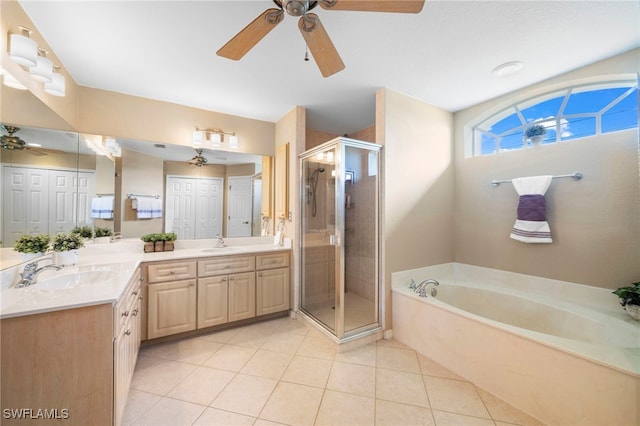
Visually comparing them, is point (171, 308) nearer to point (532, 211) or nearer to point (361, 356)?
point (361, 356)

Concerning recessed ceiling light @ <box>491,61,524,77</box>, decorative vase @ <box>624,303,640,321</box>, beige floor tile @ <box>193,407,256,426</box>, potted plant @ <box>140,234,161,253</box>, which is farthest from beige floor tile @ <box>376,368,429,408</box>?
recessed ceiling light @ <box>491,61,524,77</box>

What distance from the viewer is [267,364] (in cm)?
210

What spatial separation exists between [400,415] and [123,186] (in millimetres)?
3291

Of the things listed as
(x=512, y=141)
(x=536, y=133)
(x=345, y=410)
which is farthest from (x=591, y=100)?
(x=345, y=410)

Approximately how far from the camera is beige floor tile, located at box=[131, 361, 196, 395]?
5.92 ft

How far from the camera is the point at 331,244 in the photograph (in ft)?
8.64

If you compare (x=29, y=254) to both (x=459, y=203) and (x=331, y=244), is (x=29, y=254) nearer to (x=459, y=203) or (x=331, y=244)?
(x=331, y=244)

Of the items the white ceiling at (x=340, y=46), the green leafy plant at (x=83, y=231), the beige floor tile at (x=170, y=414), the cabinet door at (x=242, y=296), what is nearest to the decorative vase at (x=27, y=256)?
the green leafy plant at (x=83, y=231)

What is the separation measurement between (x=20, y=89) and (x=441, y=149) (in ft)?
12.4

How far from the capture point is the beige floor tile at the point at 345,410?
5.05 feet

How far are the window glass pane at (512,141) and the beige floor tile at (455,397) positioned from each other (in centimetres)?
243

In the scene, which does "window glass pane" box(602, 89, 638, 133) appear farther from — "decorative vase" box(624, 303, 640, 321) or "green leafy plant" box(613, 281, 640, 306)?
"decorative vase" box(624, 303, 640, 321)

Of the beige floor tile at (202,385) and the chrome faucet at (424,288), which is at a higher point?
the chrome faucet at (424,288)

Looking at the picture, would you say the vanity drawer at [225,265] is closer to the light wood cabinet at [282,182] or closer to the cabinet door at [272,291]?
the cabinet door at [272,291]
